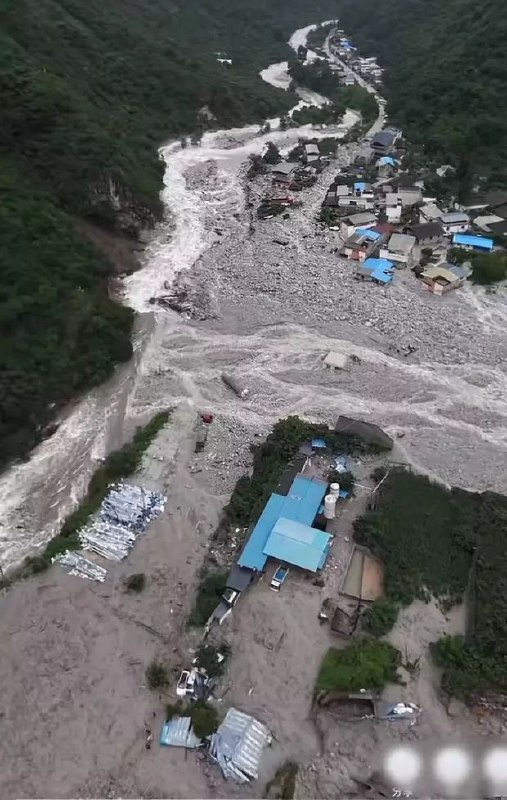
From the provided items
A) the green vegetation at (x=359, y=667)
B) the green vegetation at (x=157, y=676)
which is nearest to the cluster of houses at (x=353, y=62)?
the green vegetation at (x=359, y=667)

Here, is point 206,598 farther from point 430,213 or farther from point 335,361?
point 430,213

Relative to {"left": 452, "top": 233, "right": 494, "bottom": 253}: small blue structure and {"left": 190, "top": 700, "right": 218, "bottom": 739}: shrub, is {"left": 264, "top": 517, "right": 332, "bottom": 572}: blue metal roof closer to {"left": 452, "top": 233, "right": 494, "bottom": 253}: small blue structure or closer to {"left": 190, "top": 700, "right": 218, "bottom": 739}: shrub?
{"left": 190, "top": 700, "right": 218, "bottom": 739}: shrub

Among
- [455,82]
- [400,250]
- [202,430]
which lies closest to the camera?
[202,430]

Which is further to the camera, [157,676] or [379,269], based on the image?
[379,269]

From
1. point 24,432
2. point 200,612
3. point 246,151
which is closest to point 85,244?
point 24,432

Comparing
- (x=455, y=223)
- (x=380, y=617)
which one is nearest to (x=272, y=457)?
(x=380, y=617)

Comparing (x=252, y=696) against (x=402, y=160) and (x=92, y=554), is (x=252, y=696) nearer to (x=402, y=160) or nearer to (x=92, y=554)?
(x=92, y=554)
